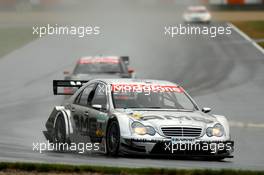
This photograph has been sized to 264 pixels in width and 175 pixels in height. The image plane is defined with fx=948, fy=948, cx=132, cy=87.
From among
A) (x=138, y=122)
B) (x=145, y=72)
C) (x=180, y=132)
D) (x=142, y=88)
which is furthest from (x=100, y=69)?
(x=180, y=132)

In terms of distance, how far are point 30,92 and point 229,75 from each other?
295 inches

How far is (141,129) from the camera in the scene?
1309 centimetres

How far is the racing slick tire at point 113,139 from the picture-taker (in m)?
13.2

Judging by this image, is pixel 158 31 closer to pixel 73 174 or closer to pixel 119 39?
pixel 119 39

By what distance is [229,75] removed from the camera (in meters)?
32.5

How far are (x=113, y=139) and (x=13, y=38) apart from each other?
3452cm

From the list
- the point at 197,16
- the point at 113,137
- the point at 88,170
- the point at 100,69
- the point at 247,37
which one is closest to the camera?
the point at 88,170

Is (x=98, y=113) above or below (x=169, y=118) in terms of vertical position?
above

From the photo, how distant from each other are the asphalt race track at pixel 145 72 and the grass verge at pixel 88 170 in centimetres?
104

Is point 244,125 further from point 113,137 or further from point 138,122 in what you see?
point 138,122

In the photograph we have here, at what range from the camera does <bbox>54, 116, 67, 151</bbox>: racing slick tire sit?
1455 cm

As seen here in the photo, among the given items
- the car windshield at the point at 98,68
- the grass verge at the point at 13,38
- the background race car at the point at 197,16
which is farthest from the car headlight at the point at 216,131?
the background race car at the point at 197,16

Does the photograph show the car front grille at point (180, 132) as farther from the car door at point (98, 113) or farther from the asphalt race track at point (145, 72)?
the car door at point (98, 113)

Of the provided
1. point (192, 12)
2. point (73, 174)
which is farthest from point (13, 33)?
point (73, 174)
